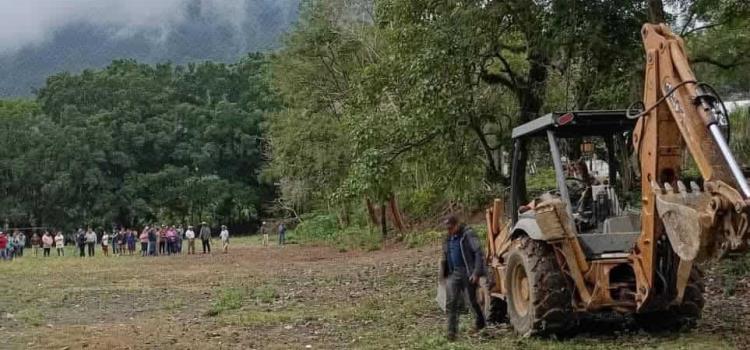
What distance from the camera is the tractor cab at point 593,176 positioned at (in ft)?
32.4

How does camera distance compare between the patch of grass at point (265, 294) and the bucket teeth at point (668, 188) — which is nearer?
the bucket teeth at point (668, 188)

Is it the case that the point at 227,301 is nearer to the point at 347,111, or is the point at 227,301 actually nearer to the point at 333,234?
the point at 347,111

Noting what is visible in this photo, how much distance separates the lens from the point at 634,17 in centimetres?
1501

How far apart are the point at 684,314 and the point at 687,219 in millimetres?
2641

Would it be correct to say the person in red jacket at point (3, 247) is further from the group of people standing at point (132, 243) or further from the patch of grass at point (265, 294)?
the patch of grass at point (265, 294)

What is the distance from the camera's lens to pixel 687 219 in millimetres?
7727

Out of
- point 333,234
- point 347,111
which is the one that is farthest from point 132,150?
point 347,111

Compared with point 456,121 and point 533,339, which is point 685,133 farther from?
point 456,121

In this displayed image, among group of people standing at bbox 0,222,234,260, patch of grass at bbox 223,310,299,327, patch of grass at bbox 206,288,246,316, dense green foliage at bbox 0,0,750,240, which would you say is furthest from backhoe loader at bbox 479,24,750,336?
group of people standing at bbox 0,222,234,260

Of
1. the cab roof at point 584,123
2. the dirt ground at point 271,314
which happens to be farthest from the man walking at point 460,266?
the cab roof at point 584,123

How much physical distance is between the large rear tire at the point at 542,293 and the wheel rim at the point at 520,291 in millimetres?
12

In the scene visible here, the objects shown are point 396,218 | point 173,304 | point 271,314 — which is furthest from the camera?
point 396,218

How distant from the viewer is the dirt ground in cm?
1042

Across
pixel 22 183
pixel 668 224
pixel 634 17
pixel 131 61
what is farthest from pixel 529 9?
pixel 131 61
